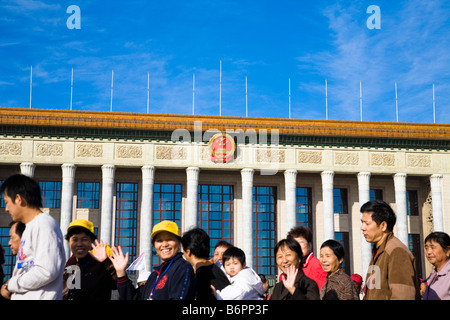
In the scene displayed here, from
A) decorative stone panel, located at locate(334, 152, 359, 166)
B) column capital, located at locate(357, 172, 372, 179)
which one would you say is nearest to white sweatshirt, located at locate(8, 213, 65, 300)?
decorative stone panel, located at locate(334, 152, 359, 166)

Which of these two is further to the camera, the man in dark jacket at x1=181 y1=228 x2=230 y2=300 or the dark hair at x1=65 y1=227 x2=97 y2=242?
the dark hair at x1=65 y1=227 x2=97 y2=242

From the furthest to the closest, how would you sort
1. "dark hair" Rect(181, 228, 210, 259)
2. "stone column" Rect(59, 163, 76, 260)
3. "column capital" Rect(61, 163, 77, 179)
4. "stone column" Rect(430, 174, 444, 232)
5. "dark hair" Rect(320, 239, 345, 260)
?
1. "stone column" Rect(430, 174, 444, 232)
2. "column capital" Rect(61, 163, 77, 179)
3. "stone column" Rect(59, 163, 76, 260)
4. "dark hair" Rect(320, 239, 345, 260)
5. "dark hair" Rect(181, 228, 210, 259)

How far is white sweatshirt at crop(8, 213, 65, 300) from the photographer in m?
4.36

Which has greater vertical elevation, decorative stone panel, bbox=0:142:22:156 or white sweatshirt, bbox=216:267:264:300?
decorative stone panel, bbox=0:142:22:156

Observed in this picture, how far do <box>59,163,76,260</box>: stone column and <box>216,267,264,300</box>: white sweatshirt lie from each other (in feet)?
77.5

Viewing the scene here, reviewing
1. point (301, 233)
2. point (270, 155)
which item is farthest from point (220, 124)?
point (301, 233)

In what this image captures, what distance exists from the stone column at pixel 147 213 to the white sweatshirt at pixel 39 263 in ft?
79.7

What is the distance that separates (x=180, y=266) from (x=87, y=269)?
138cm

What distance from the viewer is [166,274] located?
5344 millimetres

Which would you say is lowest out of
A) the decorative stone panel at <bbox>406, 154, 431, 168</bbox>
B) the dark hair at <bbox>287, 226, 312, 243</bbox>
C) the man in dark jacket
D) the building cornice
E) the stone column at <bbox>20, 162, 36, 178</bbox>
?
the man in dark jacket

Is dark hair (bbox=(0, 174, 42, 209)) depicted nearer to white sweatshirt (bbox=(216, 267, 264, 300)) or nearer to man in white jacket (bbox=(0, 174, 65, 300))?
man in white jacket (bbox=(0, 174, 65, 300))

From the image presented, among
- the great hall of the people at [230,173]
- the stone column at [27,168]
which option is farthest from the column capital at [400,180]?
the stone column at [27,168]

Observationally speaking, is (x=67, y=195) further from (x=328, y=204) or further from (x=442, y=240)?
(x=442, y=240)
